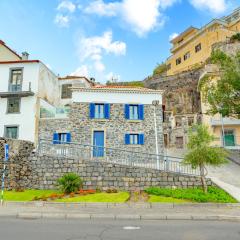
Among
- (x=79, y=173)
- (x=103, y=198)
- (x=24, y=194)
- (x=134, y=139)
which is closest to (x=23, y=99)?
(x=134, y=139)

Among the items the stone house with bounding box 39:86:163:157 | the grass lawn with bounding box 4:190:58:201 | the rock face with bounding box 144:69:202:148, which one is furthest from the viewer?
the rock face with bounding box 144:69:202:148

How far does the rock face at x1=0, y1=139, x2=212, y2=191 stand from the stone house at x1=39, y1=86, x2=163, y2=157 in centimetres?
723

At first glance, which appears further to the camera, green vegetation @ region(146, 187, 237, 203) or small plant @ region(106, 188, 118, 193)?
small plant @ region(106, 188, 118, 193)

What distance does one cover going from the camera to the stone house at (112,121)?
25125mm

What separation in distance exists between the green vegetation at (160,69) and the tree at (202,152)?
145ft

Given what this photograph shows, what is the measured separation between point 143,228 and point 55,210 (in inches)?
182

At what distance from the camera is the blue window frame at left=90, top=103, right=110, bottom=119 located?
2555 cm

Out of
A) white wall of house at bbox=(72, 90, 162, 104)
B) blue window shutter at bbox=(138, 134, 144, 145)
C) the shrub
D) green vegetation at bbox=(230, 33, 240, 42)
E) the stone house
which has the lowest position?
the shrub

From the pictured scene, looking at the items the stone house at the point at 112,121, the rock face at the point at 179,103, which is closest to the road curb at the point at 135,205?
the stone house at the point at 112,121

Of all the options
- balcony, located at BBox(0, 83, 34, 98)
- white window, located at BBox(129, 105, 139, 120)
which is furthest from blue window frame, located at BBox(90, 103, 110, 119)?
balcony, located at BBox(0, 83, 34, 98)

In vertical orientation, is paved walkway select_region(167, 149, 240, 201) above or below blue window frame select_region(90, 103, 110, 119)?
below

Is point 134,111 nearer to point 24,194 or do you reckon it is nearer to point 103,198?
point 103,198

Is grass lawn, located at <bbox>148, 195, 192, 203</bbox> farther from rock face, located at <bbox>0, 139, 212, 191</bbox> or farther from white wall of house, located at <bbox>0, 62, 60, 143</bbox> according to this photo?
white wall of house, located at <bbox>0, 62, 60, 143</bbox>

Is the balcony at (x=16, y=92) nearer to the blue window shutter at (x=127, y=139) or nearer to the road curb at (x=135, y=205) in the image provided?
the blue window shutter at (x=127, y=139)
